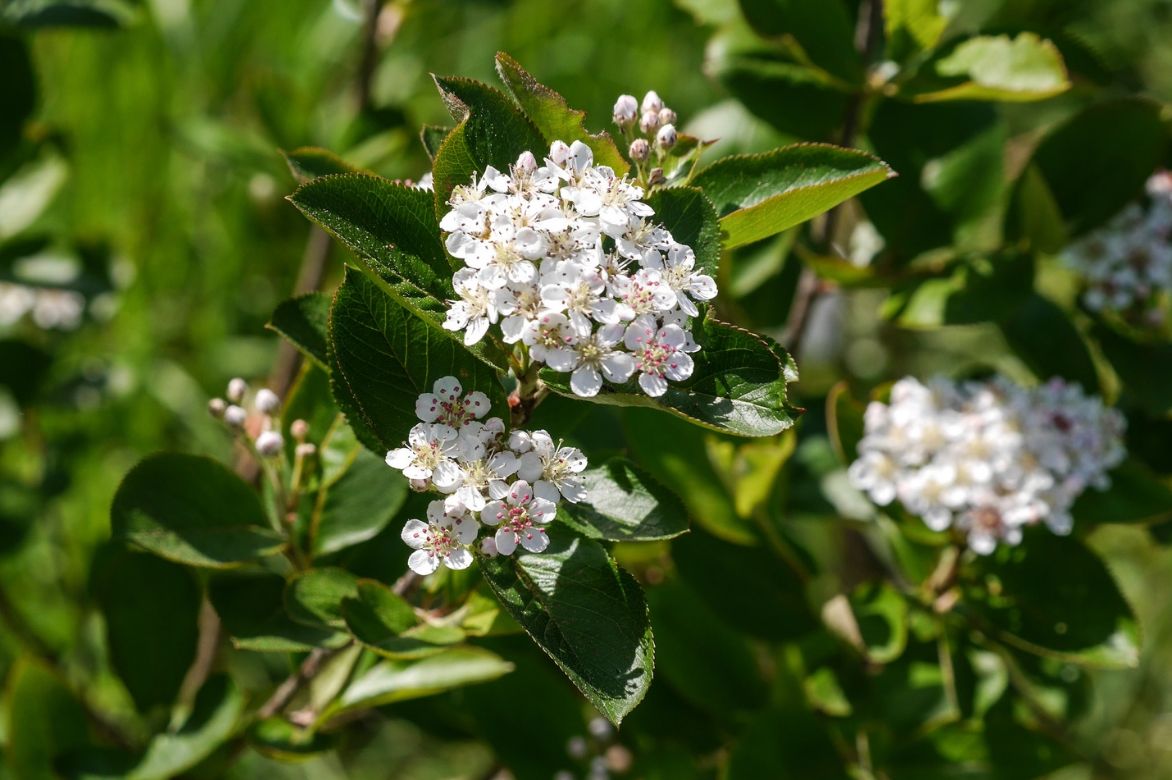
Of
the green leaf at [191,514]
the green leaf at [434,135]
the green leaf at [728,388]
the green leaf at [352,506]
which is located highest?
the green leaf at [434,135]

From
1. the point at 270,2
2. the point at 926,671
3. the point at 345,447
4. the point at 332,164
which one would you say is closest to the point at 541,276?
the point at 332,164

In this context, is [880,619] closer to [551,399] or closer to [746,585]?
[746,585]

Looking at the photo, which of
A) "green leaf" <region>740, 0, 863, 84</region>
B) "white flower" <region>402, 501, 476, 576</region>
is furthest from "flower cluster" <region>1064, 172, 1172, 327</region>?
"white flower" <region>402, 501, 476, 576</region>

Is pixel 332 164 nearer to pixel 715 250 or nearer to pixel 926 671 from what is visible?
pixel 715 250

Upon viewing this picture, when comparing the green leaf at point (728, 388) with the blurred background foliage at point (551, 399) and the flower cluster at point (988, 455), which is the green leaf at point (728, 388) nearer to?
the blurred background foliage at point (551, 399)

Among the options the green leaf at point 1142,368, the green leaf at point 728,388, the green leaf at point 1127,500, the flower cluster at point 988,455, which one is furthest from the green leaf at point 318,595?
the green leaf at point 1142,368
